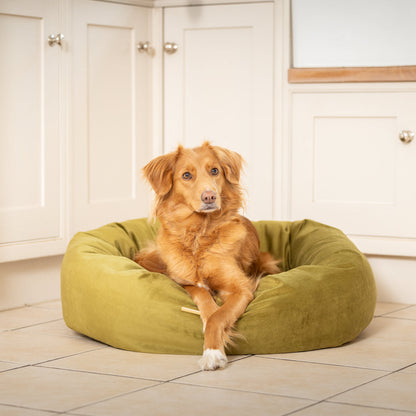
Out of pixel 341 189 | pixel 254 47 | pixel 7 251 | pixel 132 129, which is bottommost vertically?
pixel 7 251

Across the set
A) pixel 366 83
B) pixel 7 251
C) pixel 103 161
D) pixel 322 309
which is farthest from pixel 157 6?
pixel 322 309

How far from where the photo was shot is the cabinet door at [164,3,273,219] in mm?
3998

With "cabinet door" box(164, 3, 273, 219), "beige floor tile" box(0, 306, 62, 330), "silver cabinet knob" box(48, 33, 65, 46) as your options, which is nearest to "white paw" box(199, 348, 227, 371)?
"beige floor tile" box(0, 306, 62, 330)

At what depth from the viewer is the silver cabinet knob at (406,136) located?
12.0 ft

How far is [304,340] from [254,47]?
182cm

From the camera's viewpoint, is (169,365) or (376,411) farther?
(169,365)

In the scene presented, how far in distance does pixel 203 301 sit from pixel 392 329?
2.89ft

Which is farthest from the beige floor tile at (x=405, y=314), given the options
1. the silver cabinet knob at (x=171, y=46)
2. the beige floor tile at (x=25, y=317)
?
the silver cabinet knob at (x=171, y=46)

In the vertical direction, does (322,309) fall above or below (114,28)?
below

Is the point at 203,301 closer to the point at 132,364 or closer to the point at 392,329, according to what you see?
the point at 132,364

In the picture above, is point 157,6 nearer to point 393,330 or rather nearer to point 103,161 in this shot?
point 103,161

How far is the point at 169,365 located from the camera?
255 centimetres

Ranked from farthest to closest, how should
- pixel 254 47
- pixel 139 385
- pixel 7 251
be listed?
pixel 254 47, pixel 7 251, pixel 139 385

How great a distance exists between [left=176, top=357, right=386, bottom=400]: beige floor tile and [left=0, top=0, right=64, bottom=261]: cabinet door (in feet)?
4.67
